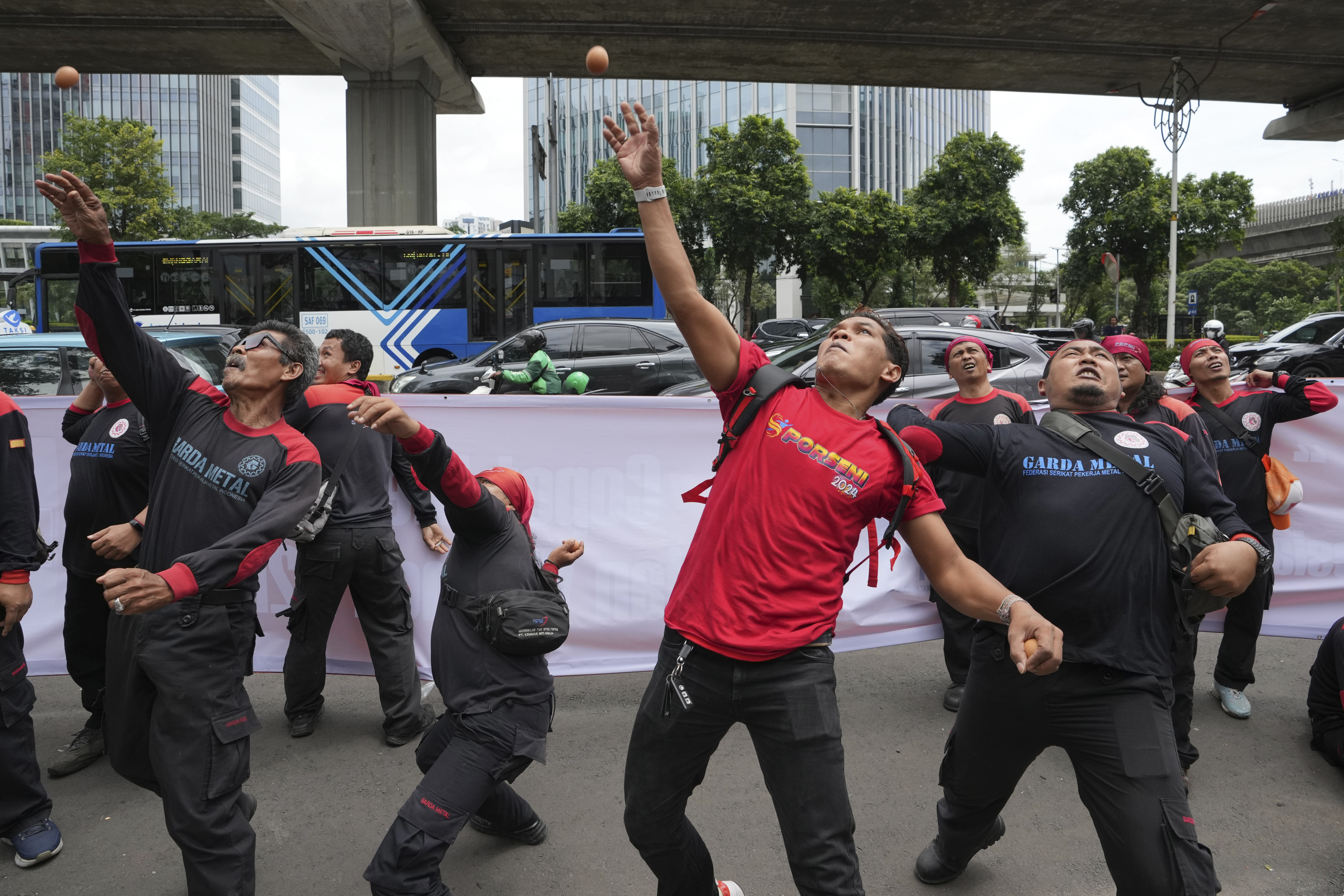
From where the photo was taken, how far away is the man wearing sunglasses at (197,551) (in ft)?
9.11

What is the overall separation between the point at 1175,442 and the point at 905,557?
83.9 inches

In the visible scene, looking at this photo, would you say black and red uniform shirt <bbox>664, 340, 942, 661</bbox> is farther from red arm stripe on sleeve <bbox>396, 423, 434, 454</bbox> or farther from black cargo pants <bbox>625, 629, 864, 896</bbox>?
red arm stripe on sleeve <bbox>396, 423, 434, 454</bbox>

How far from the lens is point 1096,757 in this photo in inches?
101

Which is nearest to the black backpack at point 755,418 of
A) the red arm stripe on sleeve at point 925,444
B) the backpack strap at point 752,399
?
the backpack strap at point 752,399

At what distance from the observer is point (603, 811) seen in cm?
374

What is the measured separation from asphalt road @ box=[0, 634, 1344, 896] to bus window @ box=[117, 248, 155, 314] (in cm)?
1508

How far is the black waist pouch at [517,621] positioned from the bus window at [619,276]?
1530cm

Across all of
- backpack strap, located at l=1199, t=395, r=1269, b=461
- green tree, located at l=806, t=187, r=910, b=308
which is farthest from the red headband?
green tree, located at l=806, t=187, r=910, b=308

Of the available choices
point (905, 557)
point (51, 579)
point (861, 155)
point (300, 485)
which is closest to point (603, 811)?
point (300, 485)

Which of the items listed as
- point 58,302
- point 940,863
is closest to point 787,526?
point 940,863

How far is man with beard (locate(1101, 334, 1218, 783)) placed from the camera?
12.3ft

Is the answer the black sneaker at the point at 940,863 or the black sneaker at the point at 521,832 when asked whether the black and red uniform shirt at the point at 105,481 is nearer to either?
the black sneaker at the point at 521,832

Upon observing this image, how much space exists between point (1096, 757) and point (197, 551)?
2700 mm

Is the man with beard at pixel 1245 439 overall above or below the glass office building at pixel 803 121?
below
